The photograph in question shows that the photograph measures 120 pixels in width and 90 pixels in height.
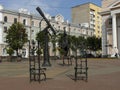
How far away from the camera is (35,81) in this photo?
47.1 ft

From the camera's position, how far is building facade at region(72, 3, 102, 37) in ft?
383

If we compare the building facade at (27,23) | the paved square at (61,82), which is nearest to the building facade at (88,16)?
the building facade at (27,23)

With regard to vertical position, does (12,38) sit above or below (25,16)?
below

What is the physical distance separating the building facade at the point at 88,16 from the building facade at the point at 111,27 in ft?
141

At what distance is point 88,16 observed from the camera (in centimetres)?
11644

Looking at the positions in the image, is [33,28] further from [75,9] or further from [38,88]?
[38,88]

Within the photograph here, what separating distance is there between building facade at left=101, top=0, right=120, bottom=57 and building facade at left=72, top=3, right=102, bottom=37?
43108mm

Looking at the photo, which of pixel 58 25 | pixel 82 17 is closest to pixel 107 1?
pixel 58 25

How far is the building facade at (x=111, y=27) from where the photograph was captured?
210 feet

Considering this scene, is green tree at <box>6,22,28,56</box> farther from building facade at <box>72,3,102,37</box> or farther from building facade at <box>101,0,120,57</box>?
building facade at <box>72,3,102,37</box>

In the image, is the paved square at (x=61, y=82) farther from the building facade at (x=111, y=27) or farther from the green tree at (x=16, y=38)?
the building facade at (x=111, y=27)

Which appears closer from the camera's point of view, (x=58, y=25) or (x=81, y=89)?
(x=81, y=89)

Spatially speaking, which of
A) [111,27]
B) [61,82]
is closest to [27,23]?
[111,27]

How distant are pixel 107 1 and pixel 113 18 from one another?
10537 mm
